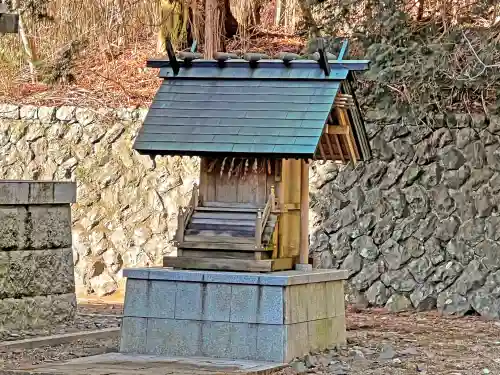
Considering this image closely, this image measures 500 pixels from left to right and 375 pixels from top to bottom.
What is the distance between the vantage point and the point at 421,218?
43.9ft

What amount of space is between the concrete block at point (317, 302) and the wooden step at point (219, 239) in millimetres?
738

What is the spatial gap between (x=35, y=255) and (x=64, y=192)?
737 millimetres

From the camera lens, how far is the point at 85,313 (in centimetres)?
1266

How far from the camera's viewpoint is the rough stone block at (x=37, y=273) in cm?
1084

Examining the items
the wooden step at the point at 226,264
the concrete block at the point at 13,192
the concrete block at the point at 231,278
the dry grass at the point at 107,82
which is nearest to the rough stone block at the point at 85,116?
the dry grass at the point at 107,82

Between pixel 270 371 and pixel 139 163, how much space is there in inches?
289

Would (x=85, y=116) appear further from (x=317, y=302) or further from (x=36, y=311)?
(x=317, y=302)

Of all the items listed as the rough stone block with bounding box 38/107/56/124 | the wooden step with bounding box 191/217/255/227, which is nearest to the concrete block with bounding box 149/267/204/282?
the wooden step with bounding box 191/217/255/227

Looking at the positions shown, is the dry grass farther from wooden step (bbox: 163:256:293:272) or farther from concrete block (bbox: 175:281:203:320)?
concrete block (bbox: 175:281:203:320)

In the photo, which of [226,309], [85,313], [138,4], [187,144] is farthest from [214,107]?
[138,4]

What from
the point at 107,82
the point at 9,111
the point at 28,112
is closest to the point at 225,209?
the point at 28,112

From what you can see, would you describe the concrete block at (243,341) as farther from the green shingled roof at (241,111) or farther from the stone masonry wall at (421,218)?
the stone masonry wall at (421,218)

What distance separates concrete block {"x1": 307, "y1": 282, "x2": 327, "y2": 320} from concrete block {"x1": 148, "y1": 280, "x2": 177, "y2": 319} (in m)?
1.20

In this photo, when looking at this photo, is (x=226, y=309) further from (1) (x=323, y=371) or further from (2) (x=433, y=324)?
(2) (x=433, y=324)
